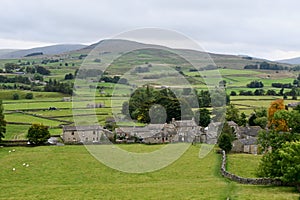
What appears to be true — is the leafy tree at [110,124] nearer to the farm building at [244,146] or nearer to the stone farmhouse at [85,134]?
the stone farmhouse at [85,134]

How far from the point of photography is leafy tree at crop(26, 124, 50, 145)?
175 feet

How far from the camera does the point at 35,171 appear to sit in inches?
1437

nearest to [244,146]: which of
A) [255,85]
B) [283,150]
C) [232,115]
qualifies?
[232,115]

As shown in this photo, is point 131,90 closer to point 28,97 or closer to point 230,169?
point 28,97

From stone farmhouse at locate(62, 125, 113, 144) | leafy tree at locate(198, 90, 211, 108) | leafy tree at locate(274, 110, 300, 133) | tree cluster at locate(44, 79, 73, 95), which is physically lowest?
stone farmhouse at locate(62, 125, 113, 144)

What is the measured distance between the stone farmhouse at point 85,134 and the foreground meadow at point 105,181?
11.8 meters

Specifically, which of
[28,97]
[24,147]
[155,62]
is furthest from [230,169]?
[155,62]

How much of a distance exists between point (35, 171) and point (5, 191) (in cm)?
769

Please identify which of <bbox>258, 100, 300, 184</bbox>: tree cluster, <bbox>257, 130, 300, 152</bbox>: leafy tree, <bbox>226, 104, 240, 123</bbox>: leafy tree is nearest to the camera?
<bbox>258, 100, 300, 184</bbox>: tree cluster

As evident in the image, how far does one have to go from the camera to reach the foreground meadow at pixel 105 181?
2605 cm

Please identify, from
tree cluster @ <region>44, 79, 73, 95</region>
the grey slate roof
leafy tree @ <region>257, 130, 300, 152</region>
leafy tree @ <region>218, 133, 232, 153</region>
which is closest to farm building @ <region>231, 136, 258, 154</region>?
leafy tree @ <region>218, 133, 232, 153</region>

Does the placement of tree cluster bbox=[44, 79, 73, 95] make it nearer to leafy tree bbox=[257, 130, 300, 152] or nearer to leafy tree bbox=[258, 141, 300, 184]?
leafy tree bbox=[257, 130, 300, 152]

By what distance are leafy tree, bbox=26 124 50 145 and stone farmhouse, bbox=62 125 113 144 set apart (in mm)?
5138

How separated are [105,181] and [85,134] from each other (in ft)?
96.8
